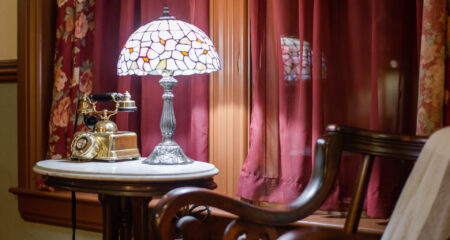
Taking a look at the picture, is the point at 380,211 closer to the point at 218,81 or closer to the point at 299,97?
the point at 299,97

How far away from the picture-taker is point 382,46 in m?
1.51

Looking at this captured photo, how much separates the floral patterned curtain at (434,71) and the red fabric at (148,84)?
2.85ft

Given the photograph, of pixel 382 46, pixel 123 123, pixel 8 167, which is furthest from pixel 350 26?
pixel 8 167

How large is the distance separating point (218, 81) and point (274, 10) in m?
0.37

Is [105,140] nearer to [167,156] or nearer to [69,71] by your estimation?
[167,156]

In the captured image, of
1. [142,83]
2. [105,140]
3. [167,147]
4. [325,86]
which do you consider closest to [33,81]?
[142,83]

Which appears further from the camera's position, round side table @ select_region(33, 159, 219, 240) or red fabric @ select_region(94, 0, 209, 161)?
red fabric @ select_region(94, 0, 209, 161)

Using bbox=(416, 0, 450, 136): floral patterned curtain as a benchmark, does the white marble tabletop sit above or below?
below

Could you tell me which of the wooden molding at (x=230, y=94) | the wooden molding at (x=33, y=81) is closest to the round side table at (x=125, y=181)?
the wooden molding at (x=230, y=94)

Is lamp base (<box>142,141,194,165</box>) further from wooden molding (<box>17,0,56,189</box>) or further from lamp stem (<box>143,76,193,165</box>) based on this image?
wooden molding (<box>17,0,56,189</box>)

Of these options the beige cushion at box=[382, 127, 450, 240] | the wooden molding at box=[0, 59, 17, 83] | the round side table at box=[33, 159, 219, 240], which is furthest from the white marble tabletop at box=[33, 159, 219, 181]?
the wooden molding at box=[0, 59, 17, 83]

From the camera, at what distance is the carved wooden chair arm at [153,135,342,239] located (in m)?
0.78

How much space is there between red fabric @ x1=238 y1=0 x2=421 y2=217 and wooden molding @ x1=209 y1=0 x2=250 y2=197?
0.09 meters

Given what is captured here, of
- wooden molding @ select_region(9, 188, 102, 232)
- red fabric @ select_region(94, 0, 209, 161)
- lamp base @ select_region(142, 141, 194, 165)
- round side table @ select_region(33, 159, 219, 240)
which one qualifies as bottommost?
wooden molding @ select_region(9, 188, 102, 232)
